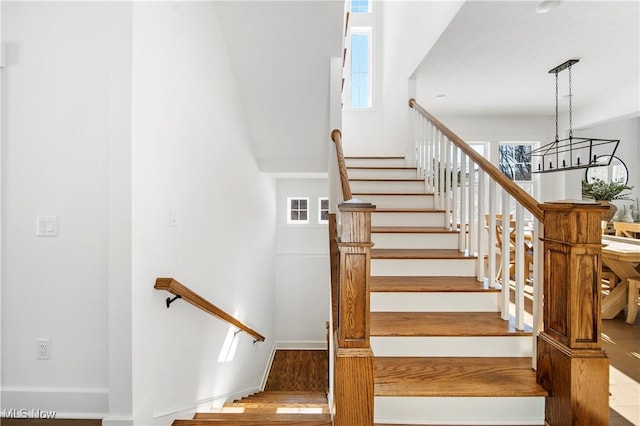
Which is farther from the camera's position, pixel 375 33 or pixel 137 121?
pixel 375 33

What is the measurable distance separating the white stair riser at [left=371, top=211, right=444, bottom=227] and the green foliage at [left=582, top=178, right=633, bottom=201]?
4332 mm

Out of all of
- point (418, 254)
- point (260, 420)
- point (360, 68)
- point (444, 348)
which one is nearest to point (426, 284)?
point (418, 254)

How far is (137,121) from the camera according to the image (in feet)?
5.16

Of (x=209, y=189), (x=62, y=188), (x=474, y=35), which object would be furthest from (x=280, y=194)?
(x=62, y=188)

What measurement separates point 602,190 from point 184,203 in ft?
21.7

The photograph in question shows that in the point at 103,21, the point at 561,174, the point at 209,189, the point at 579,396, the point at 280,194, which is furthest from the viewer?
the point at 280,194

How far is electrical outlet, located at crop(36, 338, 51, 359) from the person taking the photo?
1.73 meters

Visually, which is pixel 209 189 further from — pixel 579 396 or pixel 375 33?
pixel 375 33

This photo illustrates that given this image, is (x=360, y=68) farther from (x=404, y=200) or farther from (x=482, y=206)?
(x=482, y=206)

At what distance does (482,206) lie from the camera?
2375 millimetres

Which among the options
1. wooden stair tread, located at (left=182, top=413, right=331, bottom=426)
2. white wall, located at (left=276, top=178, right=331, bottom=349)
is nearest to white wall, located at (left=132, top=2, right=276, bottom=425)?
wooden stair tread, located at (left=182, top=413, right=331, bottom=426)

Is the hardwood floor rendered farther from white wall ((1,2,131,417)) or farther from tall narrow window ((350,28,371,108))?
tall narrow window ((350,28,371,108))

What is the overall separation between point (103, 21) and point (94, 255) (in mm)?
1160

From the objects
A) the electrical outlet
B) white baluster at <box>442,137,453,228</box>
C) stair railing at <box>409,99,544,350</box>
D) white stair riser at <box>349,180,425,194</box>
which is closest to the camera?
the electrical outlet
